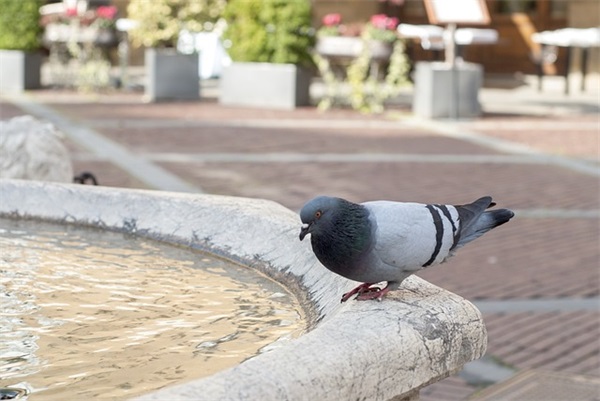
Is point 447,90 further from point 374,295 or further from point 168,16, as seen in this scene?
point 374,295

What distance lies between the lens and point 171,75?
56.9 ft

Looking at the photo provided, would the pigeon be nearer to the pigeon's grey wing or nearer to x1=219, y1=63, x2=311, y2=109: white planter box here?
the pigeon's grey wing

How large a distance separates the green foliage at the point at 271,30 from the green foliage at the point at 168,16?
57 centimetres

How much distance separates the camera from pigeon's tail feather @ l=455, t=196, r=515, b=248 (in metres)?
2.53

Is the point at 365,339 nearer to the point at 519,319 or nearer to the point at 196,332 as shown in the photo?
the point at 196,332

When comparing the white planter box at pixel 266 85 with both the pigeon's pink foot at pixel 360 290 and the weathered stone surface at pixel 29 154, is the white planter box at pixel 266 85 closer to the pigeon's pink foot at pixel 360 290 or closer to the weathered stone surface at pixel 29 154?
the weathered stone surface at pixel 29 154

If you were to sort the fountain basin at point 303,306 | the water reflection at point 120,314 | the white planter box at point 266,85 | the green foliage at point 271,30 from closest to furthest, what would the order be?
the fountain basin at point 303,306 < the water reflection at point 120,314 < the green foliage at point 271,30 < the white planter box at point 266,85

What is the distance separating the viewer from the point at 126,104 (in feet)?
53.9

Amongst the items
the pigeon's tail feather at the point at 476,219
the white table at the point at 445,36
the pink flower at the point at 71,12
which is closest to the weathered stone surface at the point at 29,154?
the pigeon's tail feather at the point at 476,219

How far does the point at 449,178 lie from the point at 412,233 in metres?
7.69

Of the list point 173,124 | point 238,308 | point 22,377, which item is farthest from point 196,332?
point 173,124

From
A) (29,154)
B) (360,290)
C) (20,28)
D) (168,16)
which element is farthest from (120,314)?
(20,28)

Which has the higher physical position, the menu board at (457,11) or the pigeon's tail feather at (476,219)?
the menu board at (457,11)

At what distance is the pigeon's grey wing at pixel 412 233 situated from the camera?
238 centimetres
